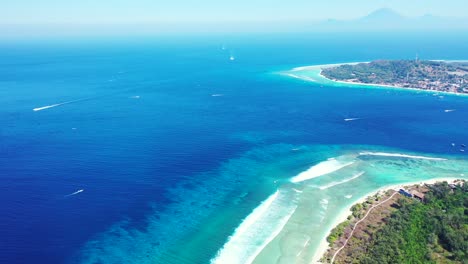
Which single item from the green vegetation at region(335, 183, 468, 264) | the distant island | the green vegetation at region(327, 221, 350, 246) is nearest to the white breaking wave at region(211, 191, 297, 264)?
the green vegetation at region(327, 221, 350, 246)

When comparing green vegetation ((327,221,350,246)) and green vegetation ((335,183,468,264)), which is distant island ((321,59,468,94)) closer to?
green vegetation ((335,183,468,264))

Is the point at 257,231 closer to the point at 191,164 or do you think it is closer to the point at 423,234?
the point at 423,234

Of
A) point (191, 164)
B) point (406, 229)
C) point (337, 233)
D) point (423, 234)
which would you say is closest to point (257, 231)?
point (337, 233)

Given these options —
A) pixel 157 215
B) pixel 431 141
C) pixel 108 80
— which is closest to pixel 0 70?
pixel 108 80

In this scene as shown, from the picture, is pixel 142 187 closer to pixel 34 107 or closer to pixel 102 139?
pixel 102 139

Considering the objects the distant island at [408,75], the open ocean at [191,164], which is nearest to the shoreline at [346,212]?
the open ocean at [191,164]

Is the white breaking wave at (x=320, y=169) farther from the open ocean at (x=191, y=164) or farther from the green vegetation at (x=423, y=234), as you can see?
the green vegetation at (x=423, y=234)
